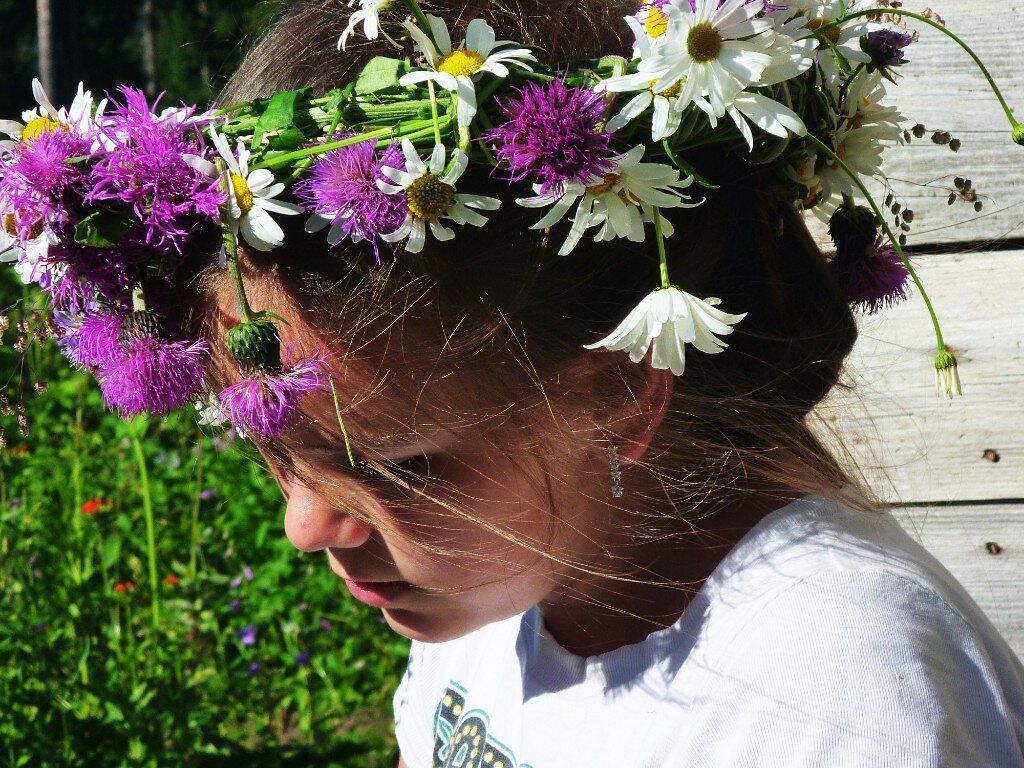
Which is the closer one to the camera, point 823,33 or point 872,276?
point 823,33

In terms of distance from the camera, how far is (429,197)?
0.88 metres

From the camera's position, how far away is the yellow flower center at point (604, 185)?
2.89 feet

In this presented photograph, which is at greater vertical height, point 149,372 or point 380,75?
point 380,75

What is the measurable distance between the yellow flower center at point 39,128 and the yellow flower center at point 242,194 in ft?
0.61

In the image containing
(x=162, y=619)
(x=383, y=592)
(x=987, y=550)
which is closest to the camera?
(x=383, y=592)

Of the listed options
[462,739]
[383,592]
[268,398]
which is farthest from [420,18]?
[462,739]

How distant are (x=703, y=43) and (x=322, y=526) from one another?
0.64 metres

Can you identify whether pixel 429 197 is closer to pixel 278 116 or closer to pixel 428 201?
pixel 428 201

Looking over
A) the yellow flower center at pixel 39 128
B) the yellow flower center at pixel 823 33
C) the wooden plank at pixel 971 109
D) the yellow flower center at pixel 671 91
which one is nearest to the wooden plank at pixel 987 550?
the wooden plank at pixel 971 109

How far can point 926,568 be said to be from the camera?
3.69 feet

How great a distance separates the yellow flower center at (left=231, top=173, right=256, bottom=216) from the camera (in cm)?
88

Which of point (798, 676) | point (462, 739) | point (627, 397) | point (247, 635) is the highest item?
point (627, 397)

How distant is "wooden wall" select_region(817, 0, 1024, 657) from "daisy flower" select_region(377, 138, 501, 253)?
2.52ft

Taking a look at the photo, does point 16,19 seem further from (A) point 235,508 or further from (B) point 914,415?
(B) point 914,415
